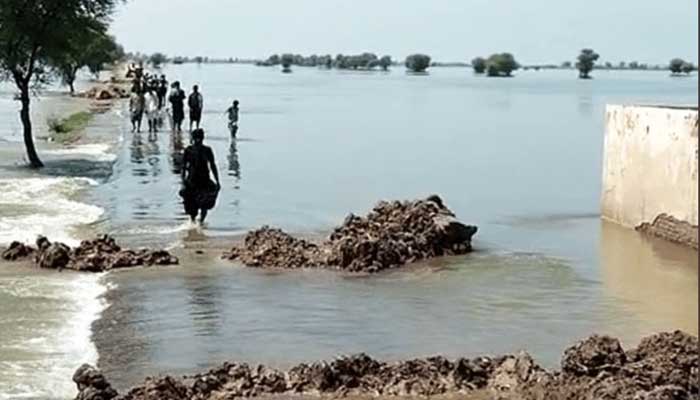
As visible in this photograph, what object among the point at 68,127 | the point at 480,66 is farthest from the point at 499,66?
the point at 68,127

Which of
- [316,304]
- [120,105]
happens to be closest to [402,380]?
[316,304]

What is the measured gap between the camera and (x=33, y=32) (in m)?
28.1

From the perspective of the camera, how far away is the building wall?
18203 mm

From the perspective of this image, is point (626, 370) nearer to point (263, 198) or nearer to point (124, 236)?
point (124, 236)

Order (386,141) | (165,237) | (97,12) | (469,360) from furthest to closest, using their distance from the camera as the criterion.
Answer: (386,141) → (97,12) → (165,237) → (469,360)

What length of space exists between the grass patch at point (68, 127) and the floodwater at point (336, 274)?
2.85 metres

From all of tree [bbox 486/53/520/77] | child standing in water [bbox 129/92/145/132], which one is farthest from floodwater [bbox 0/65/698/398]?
tree [bbox 486/53/520/77]

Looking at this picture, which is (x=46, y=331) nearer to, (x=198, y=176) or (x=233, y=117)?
(x=198, y=176)

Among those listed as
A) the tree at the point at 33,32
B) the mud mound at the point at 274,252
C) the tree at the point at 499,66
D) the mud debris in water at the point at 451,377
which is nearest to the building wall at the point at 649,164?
the mud mound at the point at 274,252

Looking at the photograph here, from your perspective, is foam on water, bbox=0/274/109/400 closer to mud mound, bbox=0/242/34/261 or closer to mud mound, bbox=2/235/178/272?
mud mound, bbox=2/235/178/272

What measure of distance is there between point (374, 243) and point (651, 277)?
3580 millimetres

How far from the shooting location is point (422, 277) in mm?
14969

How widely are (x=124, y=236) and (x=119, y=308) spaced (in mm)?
5069

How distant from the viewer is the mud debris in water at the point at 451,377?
9.05 meters
